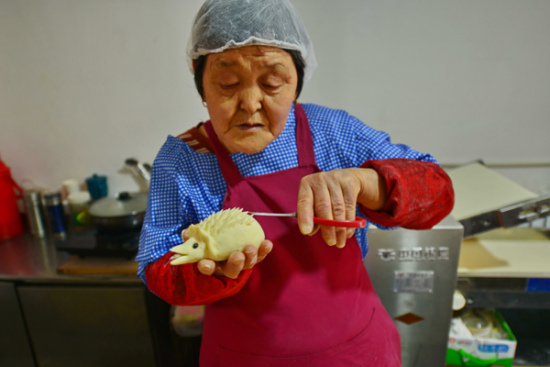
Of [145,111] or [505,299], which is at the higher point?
[145,111]

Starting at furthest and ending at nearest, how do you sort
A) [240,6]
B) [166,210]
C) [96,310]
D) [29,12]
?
1. [29,12]
2. [96,310]
3. [166,210]
4. [240,6]

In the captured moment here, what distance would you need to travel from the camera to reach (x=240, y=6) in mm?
895

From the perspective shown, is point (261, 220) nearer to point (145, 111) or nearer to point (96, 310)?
point (96, 310)

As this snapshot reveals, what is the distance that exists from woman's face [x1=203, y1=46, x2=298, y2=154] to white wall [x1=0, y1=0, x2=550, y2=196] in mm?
1212

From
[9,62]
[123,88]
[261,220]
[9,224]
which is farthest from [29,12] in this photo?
[261,220]

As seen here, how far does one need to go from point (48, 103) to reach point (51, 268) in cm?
105

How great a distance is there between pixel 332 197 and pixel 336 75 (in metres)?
1.39

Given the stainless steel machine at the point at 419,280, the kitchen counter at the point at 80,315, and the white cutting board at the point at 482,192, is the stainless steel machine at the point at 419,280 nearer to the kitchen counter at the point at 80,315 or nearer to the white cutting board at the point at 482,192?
the white cutting board at the point at 482,192

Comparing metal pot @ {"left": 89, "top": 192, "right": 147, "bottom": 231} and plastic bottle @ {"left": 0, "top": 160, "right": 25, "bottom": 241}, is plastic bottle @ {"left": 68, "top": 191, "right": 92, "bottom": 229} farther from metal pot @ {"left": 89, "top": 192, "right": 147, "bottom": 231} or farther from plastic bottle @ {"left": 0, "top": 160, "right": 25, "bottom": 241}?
plastic bottle @ {"left": 0, "top": 160, "right": 25, "bottom": 241}

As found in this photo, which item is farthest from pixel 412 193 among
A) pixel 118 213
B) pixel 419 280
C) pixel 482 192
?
pixel 118 213

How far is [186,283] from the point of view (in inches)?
35.1

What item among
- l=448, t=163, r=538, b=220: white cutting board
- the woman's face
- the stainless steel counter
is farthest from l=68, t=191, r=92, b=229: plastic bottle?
l=448, t=163, r=538, b=220: white cutting board

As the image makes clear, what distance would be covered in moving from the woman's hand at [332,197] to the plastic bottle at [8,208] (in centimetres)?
222

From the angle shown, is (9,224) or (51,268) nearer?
(51,268)
